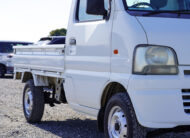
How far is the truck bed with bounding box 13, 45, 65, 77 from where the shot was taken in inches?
283

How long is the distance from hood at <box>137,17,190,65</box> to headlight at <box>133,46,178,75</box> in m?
0.06

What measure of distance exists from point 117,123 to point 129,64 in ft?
2.47

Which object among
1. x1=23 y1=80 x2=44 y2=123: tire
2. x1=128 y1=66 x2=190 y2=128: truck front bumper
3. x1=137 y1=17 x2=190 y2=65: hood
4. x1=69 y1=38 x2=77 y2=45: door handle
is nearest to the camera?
x1=128 y1=66 x2=190 y2=128: truck front bumper

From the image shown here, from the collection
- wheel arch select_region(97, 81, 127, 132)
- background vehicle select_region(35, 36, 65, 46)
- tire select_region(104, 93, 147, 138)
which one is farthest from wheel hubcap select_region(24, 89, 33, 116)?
tire select_region(104, 93, 147, 138)

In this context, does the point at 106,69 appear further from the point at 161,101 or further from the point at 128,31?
the point at 161,101

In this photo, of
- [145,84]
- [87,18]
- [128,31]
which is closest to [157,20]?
[128,31]

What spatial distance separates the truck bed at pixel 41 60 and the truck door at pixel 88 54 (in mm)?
337

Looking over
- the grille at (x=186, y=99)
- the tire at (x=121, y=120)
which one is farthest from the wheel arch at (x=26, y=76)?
the grille at (x=186, y=99)

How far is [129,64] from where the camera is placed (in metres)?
5.18

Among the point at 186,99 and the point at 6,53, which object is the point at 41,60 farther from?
the point at 6,53

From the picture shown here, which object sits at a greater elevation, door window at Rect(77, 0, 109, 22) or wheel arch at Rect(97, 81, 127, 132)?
door window at Rect(77, 0, 109, 22)

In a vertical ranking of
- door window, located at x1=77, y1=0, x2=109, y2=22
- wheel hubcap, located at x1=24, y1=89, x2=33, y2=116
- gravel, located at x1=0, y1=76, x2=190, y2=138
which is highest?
door window, located at x1=77, y1=0, x2=109, y2=22

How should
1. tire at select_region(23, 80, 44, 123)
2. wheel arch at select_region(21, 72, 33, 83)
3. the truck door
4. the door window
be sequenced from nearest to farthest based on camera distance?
the truck door → the door window → tire at select_region(23, 80, 44, 123) → wheel arch at select_region(21, 72, 33, 83)

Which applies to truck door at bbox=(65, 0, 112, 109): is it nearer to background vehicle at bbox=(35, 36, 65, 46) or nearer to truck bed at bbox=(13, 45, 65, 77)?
truck bed at bbox=(13, 45, 65, 77)
